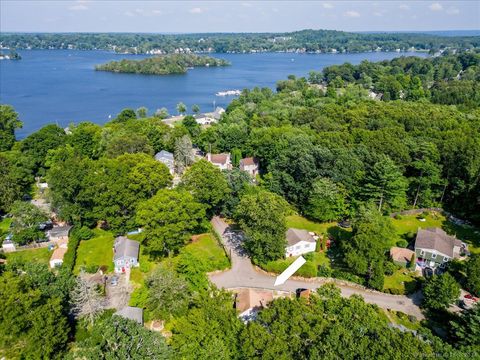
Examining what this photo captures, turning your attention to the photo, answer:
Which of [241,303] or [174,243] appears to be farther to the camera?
[174,243]

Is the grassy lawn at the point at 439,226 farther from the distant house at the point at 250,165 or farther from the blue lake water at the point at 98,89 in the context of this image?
the blue lake water at the point at 98,89

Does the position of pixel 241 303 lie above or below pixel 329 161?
below

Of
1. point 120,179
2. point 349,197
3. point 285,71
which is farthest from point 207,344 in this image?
point 285,71

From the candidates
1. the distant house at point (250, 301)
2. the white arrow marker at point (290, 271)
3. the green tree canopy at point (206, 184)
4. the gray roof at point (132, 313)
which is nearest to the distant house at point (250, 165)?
the green tree canopy at point (206, 184)

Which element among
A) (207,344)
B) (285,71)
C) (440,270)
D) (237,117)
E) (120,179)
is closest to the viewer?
(207,344)

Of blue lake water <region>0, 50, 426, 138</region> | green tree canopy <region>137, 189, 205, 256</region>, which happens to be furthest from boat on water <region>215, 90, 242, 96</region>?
green tree canopy <region>137, 189, 205, 256</region>

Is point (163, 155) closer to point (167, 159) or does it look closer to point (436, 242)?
point (167, 159)

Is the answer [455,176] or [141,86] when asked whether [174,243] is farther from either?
[141,86]
